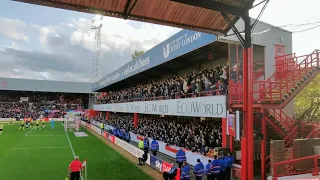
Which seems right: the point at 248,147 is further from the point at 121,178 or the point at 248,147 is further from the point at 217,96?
the point at 121,178

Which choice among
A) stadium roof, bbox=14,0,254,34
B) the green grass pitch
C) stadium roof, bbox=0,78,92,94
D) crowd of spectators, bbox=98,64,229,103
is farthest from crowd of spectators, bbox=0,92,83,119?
stadium roof, bbox=14,0,254,34

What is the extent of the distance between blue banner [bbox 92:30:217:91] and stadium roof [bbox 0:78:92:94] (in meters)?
39.6

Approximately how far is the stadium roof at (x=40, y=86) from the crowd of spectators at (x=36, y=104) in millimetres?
5929

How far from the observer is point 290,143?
42.3 ft

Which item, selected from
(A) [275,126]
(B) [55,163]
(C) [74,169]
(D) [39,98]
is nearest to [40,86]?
(D) [39,98]

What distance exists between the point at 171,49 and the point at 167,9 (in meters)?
12.3

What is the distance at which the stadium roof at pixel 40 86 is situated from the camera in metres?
63.7

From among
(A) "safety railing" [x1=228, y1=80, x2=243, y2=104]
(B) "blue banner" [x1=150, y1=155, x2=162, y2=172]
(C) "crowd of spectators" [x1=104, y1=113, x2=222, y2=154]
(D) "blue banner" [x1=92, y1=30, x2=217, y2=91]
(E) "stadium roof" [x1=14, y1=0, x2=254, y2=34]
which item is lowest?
(B) "blue banner" [x1=150, y1=155, x2=162, y2=172]

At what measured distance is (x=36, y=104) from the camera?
72.4m

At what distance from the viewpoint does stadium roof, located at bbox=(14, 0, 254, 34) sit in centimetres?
710

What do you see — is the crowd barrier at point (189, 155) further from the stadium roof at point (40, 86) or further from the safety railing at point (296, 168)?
the stadium roof at point (40, 86)

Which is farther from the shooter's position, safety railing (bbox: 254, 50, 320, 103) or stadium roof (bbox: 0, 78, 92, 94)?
stadium roof (bbox: 0, 78, 92, 94)

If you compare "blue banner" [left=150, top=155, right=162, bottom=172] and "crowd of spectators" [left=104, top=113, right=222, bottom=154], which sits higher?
"crowd of spectators" [left=104, top=113, right=222, bottom=154]

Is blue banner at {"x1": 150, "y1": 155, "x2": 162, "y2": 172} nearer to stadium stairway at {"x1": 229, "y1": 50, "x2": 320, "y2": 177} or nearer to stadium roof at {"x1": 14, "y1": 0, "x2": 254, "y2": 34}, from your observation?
stadium stairway at {"x1": 229, "y1": 50, "x2": 320, "y2": 177}
